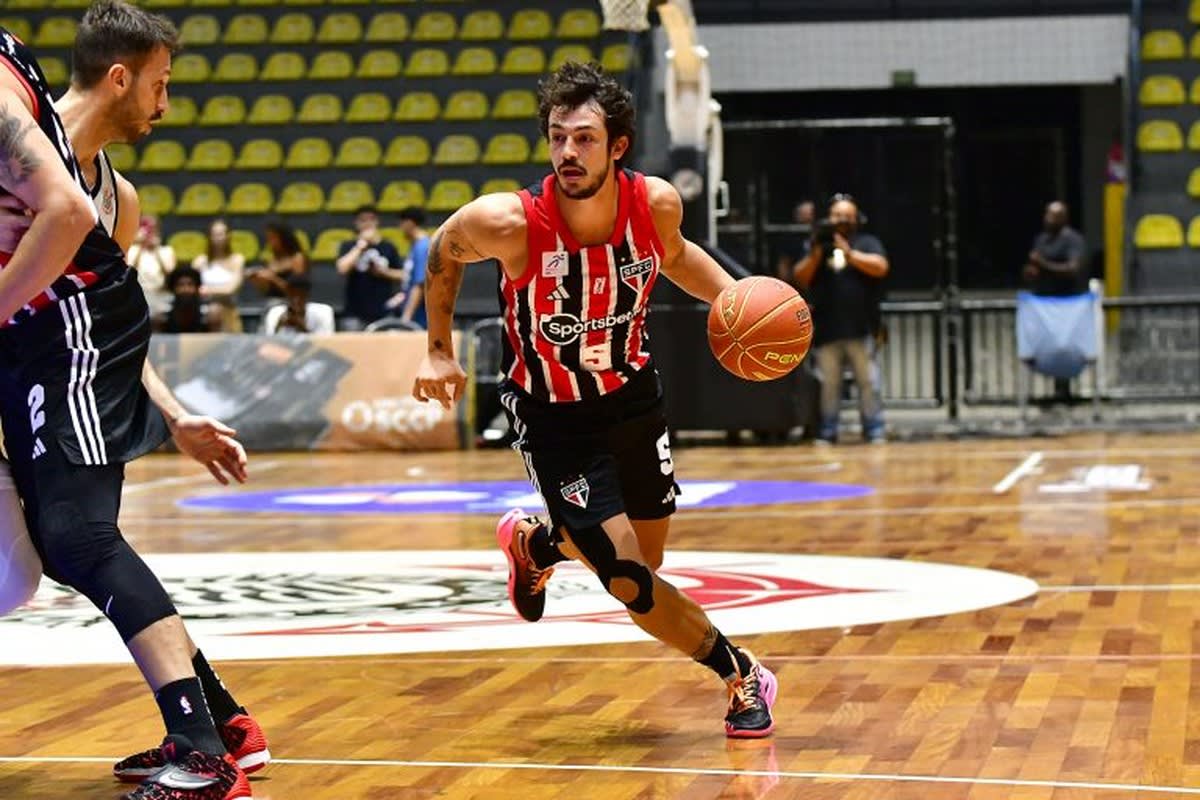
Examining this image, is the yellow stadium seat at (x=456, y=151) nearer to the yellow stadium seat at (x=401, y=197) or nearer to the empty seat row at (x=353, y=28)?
the yellow stadium seat at (x=401, y=197)

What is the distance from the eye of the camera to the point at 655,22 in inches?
851

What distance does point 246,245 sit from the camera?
23172 mm

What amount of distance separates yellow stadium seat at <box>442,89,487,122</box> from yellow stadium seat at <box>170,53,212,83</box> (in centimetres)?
298

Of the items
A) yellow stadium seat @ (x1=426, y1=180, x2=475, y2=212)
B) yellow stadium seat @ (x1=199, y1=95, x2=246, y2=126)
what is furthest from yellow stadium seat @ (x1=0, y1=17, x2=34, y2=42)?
yellow stadium seat @ (x1=426, y1=180, x2=475, y2=212)

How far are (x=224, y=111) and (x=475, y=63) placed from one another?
2.96 meters

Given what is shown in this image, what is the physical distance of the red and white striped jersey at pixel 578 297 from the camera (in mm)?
5336

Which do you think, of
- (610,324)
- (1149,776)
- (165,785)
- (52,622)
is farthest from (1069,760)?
(52,622)

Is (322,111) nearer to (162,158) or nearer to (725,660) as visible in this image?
(162,158)

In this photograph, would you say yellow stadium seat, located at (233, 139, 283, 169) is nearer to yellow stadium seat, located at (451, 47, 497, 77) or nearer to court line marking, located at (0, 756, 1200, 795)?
yellow stadium seat, located at (451, 47, 497, 77)

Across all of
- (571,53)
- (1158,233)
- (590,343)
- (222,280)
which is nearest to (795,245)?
(222,280)

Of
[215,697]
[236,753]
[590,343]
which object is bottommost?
[236,753]

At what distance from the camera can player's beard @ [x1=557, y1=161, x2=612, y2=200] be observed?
5.25 meters

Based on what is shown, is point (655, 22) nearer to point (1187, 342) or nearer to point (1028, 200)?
point (1187, 342)

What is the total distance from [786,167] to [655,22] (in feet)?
7.95
